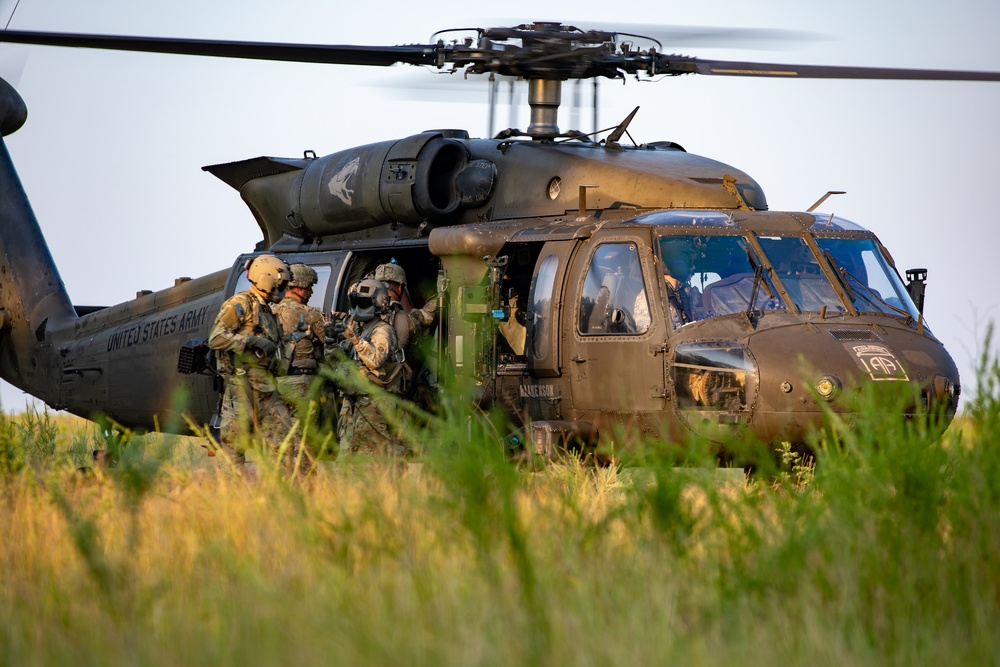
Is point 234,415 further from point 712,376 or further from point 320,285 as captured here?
point 712,376

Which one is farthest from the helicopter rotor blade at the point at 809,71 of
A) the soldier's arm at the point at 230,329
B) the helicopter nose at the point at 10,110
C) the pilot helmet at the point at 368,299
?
the helicopter nose at the point at 10,110

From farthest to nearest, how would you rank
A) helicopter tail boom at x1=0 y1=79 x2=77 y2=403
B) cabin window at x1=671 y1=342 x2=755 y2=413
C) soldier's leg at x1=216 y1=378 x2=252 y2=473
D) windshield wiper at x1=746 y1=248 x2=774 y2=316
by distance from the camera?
helicopter tail boom at x1=0 y1=79 x2=77 y2=403, soldier's leg at x1=216 y1=378 x2=252 y2=473, windshield wiper at x1=746 y1=248 x2=774 y2=316, cabin window at x1=671 y1=342 x2=755 y2=413

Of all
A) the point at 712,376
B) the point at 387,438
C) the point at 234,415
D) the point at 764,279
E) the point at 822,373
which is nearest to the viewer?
the point at 822,373

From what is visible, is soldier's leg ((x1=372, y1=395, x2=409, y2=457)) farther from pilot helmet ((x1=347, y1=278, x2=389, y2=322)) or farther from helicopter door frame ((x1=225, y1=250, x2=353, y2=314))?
helicopter door frame ((x1=225, y1=250, x2=353, y2=314))

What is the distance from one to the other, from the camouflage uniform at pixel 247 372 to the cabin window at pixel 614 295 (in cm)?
205

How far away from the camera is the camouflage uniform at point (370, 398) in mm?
9148

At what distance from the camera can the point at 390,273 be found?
31.9 ft

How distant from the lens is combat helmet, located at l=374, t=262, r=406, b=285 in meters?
9.70

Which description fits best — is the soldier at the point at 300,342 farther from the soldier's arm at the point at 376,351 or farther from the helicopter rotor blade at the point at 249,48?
the helicopter rotor blade at the point at 249,48

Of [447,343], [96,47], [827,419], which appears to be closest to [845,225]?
A: [827,419]

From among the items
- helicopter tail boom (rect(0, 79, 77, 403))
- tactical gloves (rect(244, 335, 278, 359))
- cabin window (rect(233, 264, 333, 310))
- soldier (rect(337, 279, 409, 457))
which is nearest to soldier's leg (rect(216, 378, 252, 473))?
tactical gloves (rect(244, 335, 278, 359))

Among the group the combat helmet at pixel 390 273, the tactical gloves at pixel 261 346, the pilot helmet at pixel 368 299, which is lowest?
the tactical gloves at pixel 261 346

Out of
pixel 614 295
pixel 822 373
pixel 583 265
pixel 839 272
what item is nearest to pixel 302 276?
pixel 583 265

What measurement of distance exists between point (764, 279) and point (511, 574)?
13.2 feet
